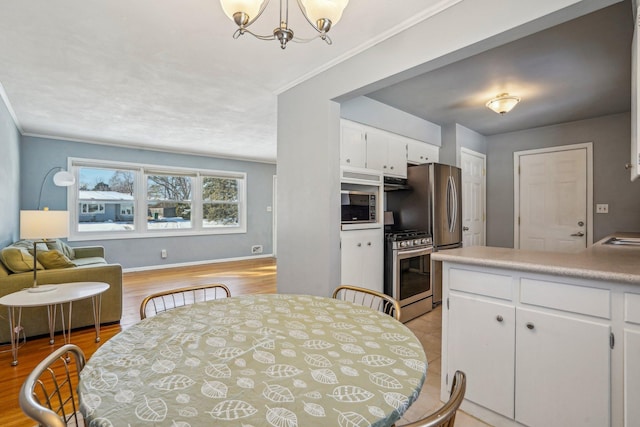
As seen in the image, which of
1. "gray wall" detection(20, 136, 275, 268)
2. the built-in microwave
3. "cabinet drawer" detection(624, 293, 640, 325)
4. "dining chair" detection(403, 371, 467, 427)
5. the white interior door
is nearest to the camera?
"dining chair" detection(403, 371, 467, 427)

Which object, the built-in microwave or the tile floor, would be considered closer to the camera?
the tile floor

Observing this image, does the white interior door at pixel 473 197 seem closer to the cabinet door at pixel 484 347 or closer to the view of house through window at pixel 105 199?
the cabinet door at pixel 484 347

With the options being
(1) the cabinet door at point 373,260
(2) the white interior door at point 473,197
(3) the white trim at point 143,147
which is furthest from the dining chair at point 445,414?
(3) the white trim at point 143,147

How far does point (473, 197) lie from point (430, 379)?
3.27 meters

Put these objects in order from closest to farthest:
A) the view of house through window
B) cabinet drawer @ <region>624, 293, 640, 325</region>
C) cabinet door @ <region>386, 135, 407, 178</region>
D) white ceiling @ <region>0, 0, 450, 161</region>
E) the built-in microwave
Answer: cabinet drawer @ <region>624, 293, 640, 325</region> → white ceiling @ <region>0, 0, 450, 161</region> → the built-in microwave → cabinet door @ <region>386, 135, 407, 178</region> → the view of house through window

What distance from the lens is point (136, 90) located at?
3.16 m

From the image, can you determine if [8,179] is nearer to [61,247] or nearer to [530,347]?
[61,247]

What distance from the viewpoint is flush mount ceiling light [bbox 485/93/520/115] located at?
3148 millimetres

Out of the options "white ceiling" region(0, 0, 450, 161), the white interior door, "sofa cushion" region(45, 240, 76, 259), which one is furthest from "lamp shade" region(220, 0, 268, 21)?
"sofa cushion" region(45, 240, 76, 259)

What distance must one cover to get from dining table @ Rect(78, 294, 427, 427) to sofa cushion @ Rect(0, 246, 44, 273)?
254cm

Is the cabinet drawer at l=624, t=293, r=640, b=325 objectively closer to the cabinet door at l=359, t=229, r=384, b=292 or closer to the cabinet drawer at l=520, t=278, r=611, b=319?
the cabinet drawer at l=520, t=278, r=611, b=319

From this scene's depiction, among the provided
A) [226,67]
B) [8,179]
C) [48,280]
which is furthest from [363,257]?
[8,179]

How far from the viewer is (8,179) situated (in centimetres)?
364

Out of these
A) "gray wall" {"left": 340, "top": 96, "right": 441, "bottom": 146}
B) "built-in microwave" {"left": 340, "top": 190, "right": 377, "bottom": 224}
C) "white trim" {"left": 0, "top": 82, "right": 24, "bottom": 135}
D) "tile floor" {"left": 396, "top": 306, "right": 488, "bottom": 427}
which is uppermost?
"white trim" {"left": 0, "top": 82, "right": 24, "bottom": 135}
